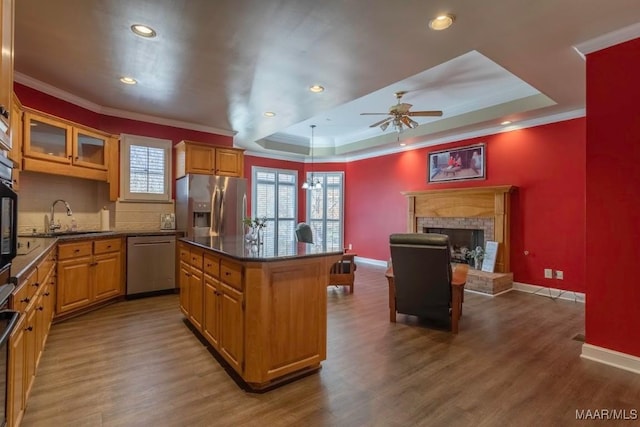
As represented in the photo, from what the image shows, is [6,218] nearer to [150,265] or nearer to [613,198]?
[150,265]

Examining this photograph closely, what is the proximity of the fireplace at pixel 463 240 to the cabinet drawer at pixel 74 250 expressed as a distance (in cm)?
577

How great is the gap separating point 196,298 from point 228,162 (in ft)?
10.0

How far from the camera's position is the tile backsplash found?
12.8 feet

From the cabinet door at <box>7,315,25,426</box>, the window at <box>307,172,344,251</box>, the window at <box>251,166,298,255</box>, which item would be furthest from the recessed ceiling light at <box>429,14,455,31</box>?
the window at <box>307,172,344,251</box>

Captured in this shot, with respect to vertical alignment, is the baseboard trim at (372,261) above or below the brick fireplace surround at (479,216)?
below

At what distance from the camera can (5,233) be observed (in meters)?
1.61

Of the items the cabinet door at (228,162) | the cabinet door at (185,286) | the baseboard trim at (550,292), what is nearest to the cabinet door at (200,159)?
the cabinet door at (228,162)

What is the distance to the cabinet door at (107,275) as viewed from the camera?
4.00 meters

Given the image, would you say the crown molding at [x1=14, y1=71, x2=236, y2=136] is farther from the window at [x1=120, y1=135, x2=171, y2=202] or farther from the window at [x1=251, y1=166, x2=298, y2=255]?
the window at [x1=251, y1=166, x2=298, y2=255]

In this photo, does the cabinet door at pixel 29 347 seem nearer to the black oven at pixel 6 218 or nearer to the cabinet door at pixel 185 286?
the black oven at pixel 6 218

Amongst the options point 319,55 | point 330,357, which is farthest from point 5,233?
point 319,55

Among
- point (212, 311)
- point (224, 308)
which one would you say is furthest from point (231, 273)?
point (212, 311)

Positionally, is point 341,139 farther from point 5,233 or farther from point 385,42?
point 5,233

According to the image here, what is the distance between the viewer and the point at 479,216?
5754mm
